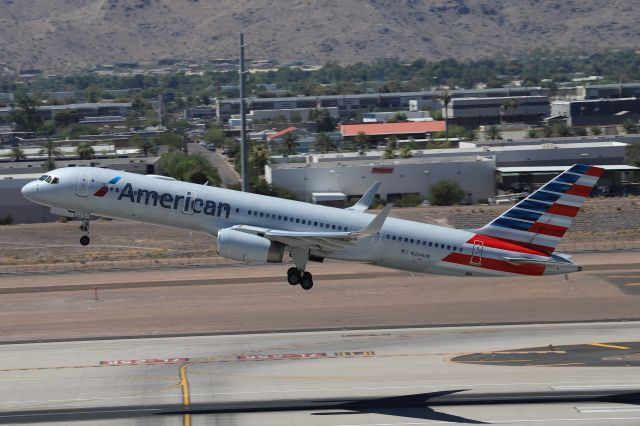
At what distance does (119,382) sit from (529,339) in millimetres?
29515

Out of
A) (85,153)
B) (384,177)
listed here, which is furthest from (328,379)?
(85,153)

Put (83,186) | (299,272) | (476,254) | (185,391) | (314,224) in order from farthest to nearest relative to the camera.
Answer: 1. (476,254)
2. (299,272)
3. (185,391)
4. (314,224)
5. (83,186)

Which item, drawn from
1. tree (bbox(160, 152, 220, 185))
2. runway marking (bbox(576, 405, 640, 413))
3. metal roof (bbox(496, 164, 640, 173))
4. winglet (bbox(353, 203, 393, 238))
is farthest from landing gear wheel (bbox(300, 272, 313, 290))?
metal roof (bbox(496, 164, 640, 173))

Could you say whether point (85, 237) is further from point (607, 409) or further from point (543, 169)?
point (543, 169)

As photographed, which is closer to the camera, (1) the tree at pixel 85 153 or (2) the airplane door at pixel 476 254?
(2) the airplane door at pixel 476 254

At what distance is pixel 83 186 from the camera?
69.4m

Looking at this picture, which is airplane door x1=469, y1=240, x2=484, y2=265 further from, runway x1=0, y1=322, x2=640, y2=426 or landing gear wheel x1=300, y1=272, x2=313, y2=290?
landing gear wheel x1=300, y1=272, x2=313, y2=290

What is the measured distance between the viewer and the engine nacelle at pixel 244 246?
223ft

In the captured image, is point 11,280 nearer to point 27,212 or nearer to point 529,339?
point 27,212

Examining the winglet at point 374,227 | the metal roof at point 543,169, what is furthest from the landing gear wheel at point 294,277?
the metal roof at point 543,169

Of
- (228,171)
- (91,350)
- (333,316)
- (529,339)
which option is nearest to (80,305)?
(91,350)

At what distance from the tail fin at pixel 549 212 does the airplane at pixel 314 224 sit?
2.5 inches

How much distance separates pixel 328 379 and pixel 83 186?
19.4 m

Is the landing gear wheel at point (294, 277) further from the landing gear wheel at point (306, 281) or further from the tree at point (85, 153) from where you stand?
the tree at point (85, 153)
